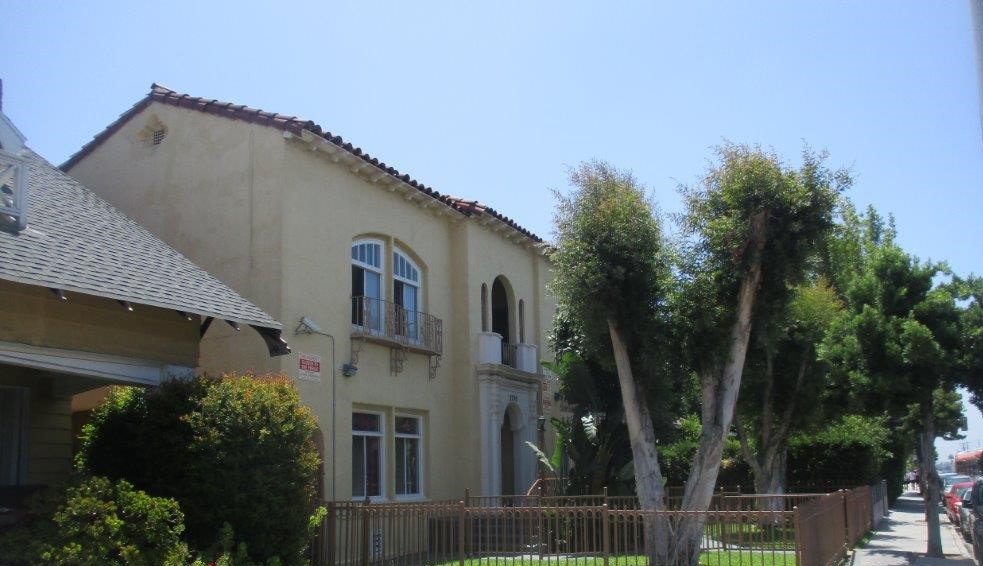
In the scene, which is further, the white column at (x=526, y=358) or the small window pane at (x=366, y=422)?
the white column at (x=526, y=358)

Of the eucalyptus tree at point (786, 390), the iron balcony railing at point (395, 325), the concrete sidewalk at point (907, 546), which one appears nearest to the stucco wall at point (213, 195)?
the iron balcony railing at point (395, 325)

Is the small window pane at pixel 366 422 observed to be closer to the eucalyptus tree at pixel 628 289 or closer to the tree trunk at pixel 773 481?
the eucalyptus tree at pixel 628 289

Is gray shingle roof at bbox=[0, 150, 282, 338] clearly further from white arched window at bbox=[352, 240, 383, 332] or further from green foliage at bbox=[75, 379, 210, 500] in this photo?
white arched window at bbox=[352, 240, 383, 332]

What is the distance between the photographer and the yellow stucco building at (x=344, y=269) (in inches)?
620

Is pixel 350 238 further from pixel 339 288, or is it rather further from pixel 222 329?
pixel 222 329

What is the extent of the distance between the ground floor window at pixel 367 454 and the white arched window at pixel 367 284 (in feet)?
5.74

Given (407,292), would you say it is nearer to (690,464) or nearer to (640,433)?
Result: (640,433)

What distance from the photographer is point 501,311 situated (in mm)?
24266

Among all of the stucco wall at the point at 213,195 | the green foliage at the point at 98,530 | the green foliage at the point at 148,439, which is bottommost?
the green foliage at the point at 98,530

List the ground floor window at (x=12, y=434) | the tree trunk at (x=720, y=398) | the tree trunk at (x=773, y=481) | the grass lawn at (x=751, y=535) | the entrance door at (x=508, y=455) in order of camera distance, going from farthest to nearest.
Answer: the entrance door at (x=508, y=455) → the tree trunk at (x=773, y=481) → the tree trunk at (x=720, y=398) → the grass lawn at (x=751, y=535) → the ground floor window at (x=12, y=434)

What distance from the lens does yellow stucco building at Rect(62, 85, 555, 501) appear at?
15.8 m

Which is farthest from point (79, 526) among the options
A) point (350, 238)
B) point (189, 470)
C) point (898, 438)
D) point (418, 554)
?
point (898, 438)

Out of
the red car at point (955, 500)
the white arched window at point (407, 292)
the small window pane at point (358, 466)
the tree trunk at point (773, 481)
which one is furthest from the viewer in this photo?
the red car at point (955, 500)

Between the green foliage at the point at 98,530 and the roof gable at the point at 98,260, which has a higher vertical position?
the roof gable at the point at 98,260
